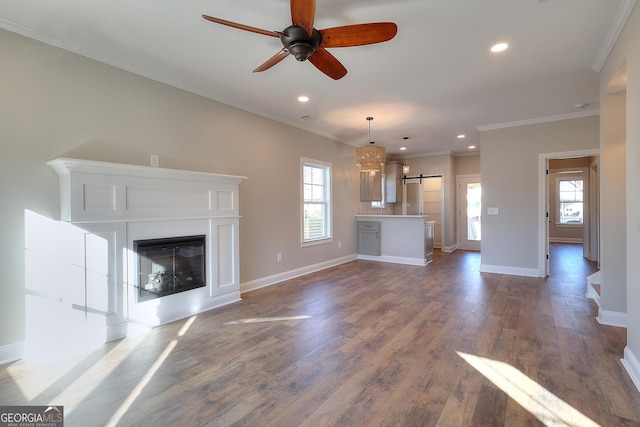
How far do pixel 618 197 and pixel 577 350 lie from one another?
5.63ft

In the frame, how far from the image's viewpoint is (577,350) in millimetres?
2576

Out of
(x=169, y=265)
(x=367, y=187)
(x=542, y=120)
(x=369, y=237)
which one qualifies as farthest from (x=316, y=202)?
(x=542, y=120)

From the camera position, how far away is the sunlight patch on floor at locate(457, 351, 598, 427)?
1743 millimetres

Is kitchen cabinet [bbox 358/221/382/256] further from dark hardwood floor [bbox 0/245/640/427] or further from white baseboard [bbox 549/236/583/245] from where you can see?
white baseboard [bbox 549/236/583/245]

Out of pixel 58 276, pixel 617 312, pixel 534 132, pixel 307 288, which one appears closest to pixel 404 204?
pixel 534 132

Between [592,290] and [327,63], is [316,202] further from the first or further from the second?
[592,290]

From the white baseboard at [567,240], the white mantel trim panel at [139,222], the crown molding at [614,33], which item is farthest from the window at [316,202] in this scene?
the white baseboard at [567,240]

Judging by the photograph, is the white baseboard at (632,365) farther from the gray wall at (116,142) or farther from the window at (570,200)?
the window at (570,200)

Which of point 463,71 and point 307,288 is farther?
point 307,288

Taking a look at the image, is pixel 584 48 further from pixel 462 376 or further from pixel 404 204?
pixel 404 204

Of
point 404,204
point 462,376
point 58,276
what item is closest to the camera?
point 462,376

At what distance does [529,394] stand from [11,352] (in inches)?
154

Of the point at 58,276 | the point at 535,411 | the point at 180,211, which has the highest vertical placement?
the point at 180,211

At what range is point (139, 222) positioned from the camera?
304cm
